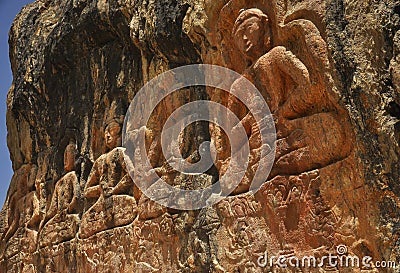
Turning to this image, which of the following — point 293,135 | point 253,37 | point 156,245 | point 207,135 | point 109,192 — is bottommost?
point 156,245

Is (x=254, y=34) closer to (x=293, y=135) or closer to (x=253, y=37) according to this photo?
(x=253, y=37)

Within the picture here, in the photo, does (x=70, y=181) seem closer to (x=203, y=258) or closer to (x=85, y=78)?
(x=85, y=78)

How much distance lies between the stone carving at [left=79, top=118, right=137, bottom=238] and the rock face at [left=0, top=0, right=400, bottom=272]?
0.08ft

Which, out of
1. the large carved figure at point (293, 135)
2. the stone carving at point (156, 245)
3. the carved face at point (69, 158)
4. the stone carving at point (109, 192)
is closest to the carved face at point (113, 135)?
the stone carving at point (109, 192)

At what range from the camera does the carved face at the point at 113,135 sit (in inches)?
398

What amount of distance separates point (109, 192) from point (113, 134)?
3.16ft

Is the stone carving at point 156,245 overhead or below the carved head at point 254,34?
below

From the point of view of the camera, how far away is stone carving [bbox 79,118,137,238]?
946 centimetres

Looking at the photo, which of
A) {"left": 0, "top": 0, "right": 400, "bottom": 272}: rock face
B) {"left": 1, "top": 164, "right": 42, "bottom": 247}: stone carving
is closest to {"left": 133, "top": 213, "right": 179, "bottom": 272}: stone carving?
{"left": 0, "top": 0, "right": 400, "bottom": 272}: rock face

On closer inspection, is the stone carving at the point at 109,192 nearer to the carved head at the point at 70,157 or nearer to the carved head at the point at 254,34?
the carved head at the point at 70,157

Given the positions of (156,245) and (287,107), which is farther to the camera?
(156,245)

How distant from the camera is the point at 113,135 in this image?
10.1m

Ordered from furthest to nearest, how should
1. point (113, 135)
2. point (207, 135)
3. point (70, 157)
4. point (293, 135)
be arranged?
point (70, 157) → point (113, 135) → point (207, 135) → point (293, 135)

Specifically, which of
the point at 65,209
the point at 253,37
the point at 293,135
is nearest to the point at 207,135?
the point at 253,37
